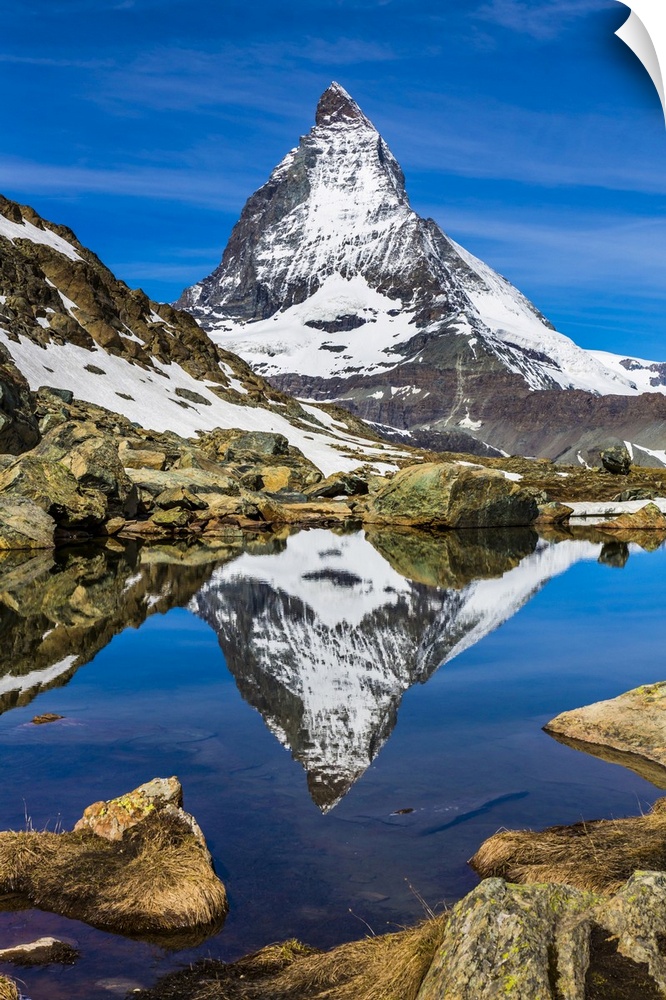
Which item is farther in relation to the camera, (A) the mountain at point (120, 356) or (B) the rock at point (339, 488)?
(A) the mountain at point (120, 356)

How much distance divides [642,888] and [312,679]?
834cm

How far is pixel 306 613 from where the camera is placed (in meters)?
19.3

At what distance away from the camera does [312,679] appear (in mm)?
13086

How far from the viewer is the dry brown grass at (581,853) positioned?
6684 millimetres

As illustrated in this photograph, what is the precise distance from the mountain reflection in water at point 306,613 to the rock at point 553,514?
15028 millimetres

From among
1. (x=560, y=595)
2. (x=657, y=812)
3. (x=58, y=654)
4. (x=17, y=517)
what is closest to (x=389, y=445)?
(x=17, y=517)

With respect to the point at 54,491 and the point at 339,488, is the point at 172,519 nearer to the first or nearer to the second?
the point at 54,491

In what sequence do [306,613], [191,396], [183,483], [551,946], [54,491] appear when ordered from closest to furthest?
[551,946], [306,613], [54,491], [183,483], [191,396]

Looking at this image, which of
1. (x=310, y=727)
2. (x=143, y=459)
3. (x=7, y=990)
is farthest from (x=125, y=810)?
(x=143, y=459)

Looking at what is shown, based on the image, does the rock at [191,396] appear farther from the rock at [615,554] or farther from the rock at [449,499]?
the rock at [615,554]

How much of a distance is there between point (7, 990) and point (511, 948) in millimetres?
2679

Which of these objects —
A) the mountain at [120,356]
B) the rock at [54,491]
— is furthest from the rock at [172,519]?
the mountain at [120,356]

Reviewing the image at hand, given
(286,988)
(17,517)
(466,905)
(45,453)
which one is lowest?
(286,988)

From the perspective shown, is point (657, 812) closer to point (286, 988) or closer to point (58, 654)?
point (286, 988)
